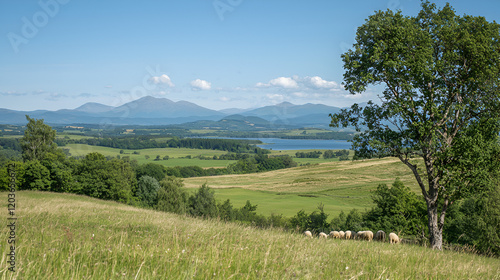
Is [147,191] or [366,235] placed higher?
[366,235]

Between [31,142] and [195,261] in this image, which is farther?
[31,142]

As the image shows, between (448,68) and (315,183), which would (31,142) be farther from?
(448,68)

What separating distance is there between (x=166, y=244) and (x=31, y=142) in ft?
302

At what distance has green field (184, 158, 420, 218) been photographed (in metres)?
83.1

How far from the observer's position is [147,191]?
7981 centimetres

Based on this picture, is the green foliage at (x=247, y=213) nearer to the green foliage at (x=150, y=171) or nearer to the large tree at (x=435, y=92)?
the green foliage at (x=150, y=171)

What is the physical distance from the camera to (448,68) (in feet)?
66.8

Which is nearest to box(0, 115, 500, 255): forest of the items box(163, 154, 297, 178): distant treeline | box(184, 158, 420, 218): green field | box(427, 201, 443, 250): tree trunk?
box(427, 201, 443, 250): tree trunk

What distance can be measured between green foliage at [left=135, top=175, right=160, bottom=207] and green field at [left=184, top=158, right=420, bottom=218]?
65.0 ft

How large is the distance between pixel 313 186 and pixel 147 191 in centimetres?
5283

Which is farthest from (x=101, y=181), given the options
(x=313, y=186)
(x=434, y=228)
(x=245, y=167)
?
(x=245, y=167)

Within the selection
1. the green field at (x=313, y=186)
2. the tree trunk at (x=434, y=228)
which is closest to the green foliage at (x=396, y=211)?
the green field at (x=313, y=186)

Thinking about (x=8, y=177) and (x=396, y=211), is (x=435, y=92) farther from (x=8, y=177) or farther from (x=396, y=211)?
(x=8, y=177)

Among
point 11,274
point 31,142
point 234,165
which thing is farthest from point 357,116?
point 234,165
